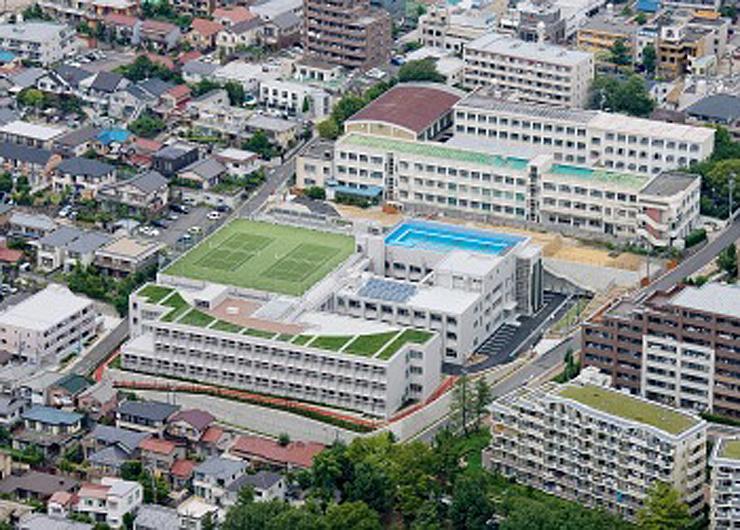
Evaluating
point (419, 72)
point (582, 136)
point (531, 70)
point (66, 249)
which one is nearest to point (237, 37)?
point (419, 72)

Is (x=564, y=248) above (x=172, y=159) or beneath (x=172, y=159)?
beneath

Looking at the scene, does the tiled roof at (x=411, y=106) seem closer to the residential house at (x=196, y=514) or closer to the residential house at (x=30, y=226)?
the residential house at (x=30, y=226)

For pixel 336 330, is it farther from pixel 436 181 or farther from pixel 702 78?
pixel 702 78

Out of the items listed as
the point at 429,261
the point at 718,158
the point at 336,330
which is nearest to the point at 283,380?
the point at 336,330

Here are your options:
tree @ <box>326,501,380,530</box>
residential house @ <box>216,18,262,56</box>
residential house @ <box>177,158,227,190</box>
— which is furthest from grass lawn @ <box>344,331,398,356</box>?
residential house @ <box>216,18,262,56</box>

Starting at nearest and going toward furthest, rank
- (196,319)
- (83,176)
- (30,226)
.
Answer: (196,319) < (30,226) < (83,176)

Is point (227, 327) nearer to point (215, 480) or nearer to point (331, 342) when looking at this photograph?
point (331, 342)
